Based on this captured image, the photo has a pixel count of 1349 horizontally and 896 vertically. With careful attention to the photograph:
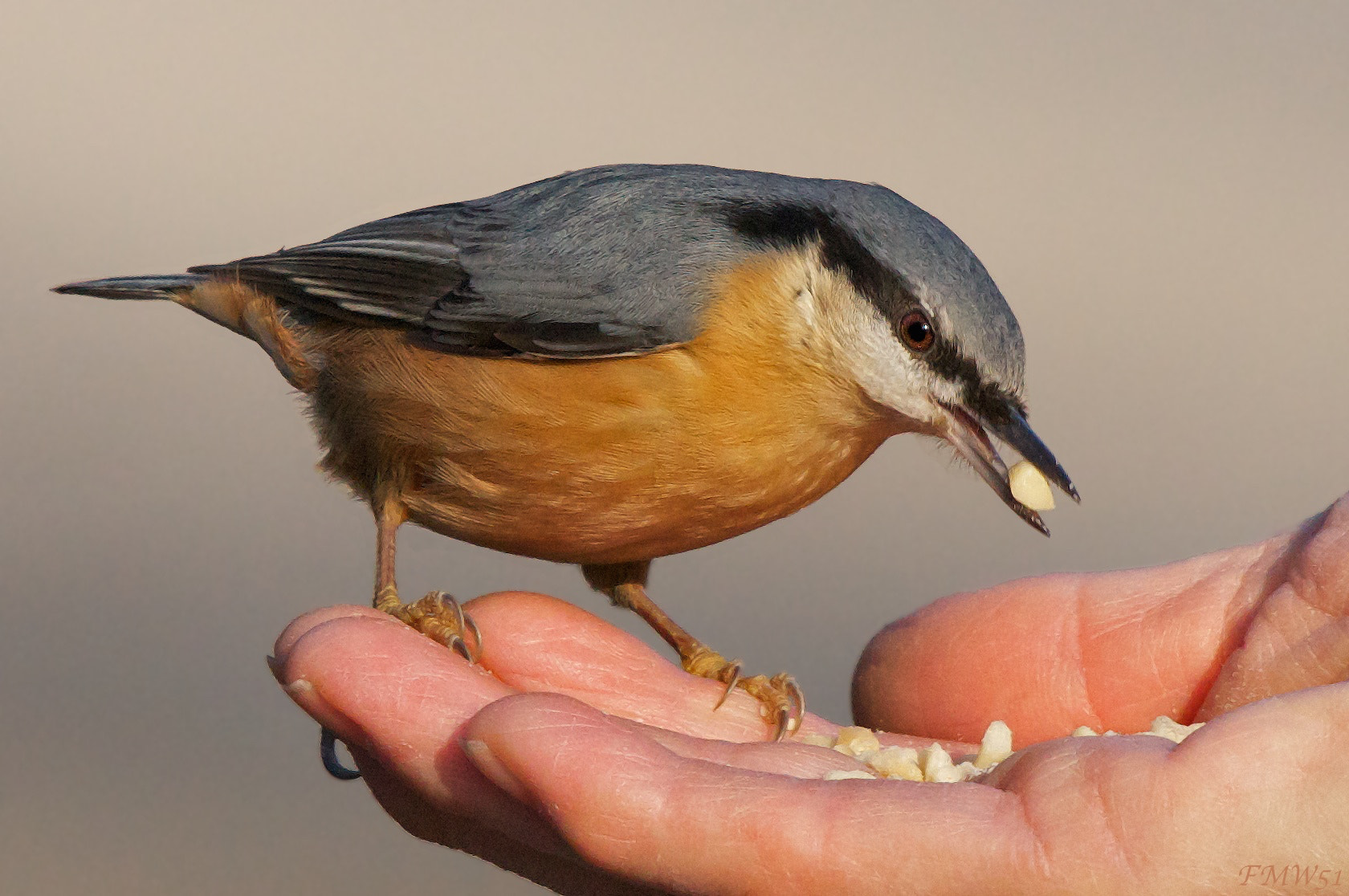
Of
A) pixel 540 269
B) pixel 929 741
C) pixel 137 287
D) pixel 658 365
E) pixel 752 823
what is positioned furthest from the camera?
pixel 137 287

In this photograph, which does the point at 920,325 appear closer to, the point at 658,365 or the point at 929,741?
the point at 658,365

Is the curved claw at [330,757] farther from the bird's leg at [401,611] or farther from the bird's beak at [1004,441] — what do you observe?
the bird's beak at [1004,441]

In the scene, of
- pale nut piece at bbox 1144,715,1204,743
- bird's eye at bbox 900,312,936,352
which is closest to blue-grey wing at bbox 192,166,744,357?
bird's eye at bbox 900,312,936,352

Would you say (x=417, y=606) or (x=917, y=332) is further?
(x=417, y=606)

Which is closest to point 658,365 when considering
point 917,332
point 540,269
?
point 540,269

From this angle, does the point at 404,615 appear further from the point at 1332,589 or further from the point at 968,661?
the point at 1332,589

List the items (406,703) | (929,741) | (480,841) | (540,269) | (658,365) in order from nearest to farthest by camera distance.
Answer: (406,703)
(480,841)
(658,365)
(540,269)
(929,741)

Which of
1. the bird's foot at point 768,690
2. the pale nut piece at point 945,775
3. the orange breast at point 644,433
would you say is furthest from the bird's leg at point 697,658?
the pale nut piece at point 945,775

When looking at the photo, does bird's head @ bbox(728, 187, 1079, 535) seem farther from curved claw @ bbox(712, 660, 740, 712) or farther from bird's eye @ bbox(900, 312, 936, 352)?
curved claw @ bbox(712, 660, 740, 712)
